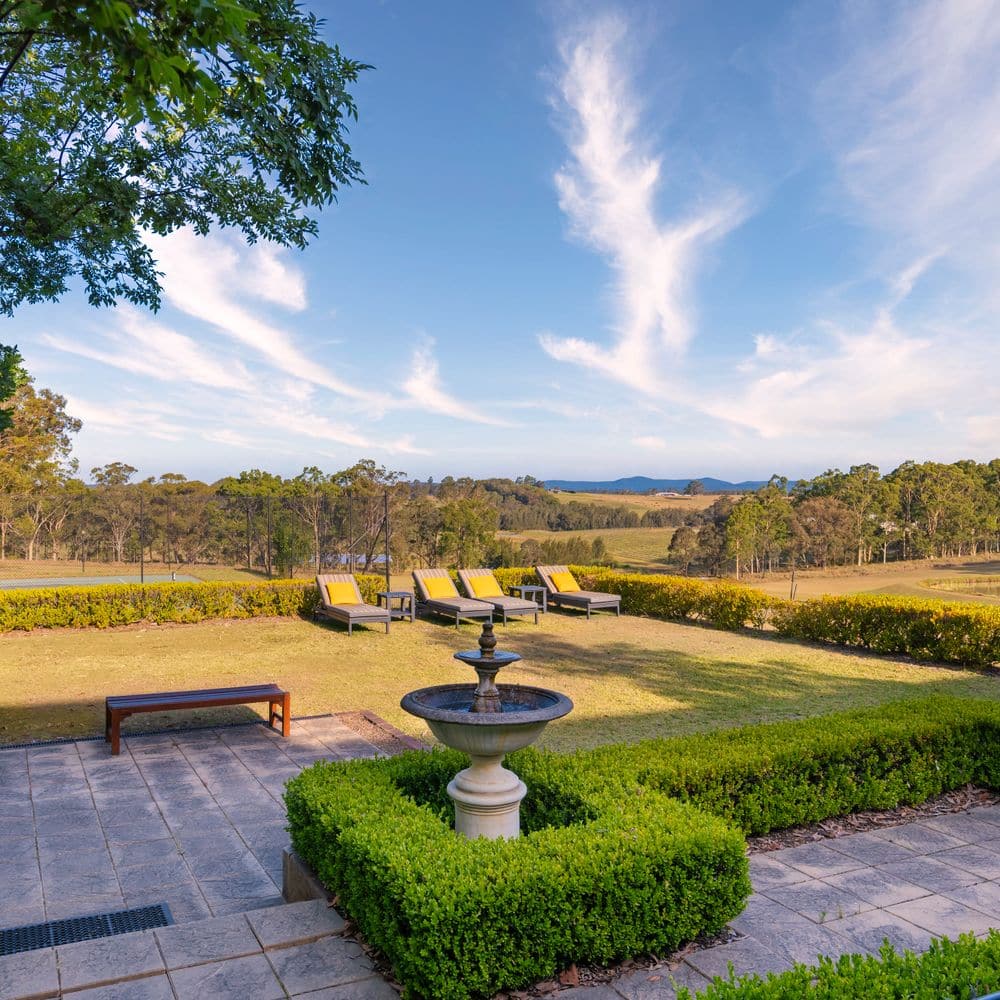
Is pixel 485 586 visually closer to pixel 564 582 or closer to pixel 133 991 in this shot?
pixel 564 582

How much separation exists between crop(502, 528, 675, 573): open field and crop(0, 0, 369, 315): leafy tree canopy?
17.8m

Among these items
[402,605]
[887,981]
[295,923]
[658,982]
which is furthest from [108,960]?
[402,605]

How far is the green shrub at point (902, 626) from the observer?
935 centimetres

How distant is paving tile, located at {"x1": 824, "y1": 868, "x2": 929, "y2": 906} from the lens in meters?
3.25

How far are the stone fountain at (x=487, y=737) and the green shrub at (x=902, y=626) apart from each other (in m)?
8.28

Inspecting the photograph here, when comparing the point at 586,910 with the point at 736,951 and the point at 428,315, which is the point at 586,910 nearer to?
the point at 736,951

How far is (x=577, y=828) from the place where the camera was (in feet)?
9.80

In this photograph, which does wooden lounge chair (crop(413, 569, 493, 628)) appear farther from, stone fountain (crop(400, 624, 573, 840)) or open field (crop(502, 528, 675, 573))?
open field (crop(502, 528, 675, 573))

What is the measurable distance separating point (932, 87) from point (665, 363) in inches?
324

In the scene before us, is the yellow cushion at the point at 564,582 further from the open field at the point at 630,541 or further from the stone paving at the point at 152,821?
the open field at the point at 630,541

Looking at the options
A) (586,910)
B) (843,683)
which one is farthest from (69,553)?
(586,910)

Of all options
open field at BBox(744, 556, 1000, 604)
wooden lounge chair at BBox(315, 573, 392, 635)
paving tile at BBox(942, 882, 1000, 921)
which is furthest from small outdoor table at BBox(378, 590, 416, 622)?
open field at BBox(744, 556, 1000, 604)

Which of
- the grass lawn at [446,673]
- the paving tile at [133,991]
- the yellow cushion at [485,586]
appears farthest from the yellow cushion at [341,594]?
the paving tile at [133,991]

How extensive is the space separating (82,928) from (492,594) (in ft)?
35.4
